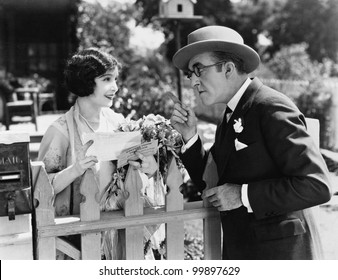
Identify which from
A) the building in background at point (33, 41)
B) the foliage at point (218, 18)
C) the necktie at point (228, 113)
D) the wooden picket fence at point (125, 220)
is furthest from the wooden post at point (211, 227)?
the building in background at point (33, 41)

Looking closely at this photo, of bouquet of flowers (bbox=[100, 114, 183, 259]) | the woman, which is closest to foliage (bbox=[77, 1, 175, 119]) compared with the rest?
the woman

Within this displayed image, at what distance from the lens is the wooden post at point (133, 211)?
2268 mm

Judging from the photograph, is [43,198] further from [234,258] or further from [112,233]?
[234,258]

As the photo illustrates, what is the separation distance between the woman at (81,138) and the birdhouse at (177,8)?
14.9 feet

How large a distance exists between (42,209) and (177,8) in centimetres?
556

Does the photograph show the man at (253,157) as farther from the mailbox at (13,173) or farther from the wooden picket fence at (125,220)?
the mailbox at (13,173)

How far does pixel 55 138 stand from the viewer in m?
2.51

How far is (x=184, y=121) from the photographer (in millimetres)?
2420

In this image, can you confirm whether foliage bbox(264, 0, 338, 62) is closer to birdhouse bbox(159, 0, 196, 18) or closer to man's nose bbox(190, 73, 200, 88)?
birdhouse bbox(159, 0, 196, 18)

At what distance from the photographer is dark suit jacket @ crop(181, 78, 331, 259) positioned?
6.42ft

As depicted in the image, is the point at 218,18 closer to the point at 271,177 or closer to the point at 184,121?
the point at 184,121

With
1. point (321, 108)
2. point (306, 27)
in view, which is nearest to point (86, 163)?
point (321, 108)

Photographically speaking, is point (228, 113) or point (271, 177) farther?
point (228, 113)
